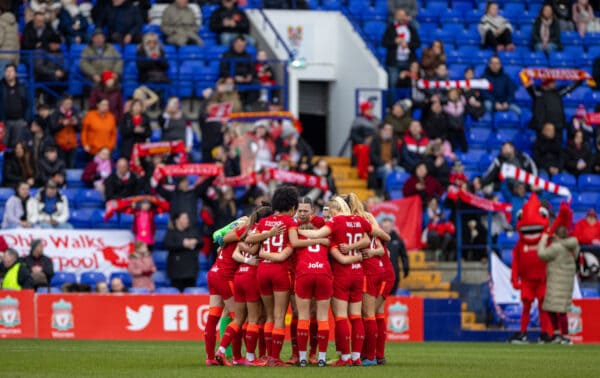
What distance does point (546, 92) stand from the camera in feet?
107

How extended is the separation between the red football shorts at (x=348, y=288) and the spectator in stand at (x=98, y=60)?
1355 centimetres

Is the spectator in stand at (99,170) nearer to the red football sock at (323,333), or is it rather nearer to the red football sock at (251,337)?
the red football sock at (251,337)

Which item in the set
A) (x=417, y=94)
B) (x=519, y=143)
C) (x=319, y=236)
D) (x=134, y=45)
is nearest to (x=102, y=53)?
(x=134, y=45)

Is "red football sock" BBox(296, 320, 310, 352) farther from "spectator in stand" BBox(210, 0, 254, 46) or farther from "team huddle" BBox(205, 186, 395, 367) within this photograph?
"spectator in stand" BBox(210, 0, 254, 46)

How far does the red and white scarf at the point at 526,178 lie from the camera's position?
29.8 meters

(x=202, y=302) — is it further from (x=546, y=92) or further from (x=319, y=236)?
(x=546, y=92)

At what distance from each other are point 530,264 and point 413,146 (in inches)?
230

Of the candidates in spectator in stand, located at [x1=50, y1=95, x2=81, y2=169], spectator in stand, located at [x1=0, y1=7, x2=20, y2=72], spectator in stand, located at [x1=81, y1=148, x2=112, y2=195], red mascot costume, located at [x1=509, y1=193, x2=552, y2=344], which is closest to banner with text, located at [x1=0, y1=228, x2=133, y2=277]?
spectator in stand, located at [x1=81, y1=148, x2=112, y2=195]

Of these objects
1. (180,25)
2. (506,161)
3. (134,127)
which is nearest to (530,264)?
(506,161)

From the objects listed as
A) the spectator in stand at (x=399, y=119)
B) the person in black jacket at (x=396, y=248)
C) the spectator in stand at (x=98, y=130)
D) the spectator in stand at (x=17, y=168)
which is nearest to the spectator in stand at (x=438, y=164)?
the spectator in stand at (x=399, y=119)

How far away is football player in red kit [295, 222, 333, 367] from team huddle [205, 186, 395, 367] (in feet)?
0.04

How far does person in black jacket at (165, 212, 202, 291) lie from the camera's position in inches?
1056

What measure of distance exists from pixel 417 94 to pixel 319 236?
51.1 feet

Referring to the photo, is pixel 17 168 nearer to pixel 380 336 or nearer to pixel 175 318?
pixel 175 318
